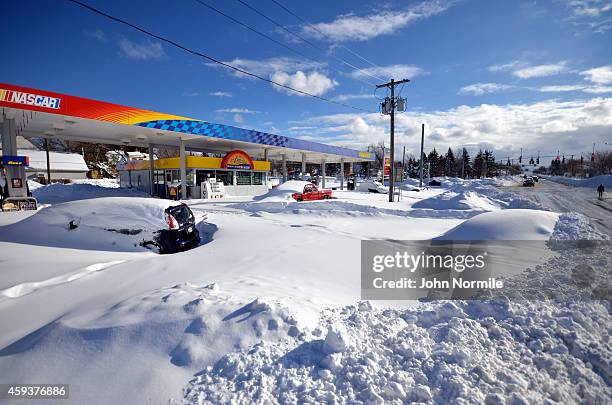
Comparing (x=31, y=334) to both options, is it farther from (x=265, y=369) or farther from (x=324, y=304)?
(x=324, y=304)

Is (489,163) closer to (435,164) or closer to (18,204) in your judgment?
(435,164)

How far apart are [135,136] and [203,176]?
6166 millimetres

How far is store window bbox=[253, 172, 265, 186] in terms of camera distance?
28983mm

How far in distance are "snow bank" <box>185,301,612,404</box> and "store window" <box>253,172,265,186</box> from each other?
26.6 meters

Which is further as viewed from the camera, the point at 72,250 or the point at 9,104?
the point at 9,104

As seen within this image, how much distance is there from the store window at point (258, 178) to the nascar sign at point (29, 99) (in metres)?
17.2

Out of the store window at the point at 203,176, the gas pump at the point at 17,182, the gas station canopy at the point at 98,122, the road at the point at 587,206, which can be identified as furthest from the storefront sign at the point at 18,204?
the road at the point at 587,206

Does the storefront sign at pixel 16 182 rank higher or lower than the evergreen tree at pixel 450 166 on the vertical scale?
lower

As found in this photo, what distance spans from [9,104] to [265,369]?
16.9 m

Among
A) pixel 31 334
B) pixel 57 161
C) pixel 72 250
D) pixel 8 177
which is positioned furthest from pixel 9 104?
pixel 57 161

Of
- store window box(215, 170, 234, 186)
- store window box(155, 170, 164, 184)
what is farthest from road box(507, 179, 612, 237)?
store window box(155, 170, 164, 184)

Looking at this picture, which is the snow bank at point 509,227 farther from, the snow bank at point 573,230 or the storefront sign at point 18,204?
the storefront sign at point 18,204

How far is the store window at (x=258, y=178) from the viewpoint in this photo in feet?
95.1

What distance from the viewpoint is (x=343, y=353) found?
103 inches
